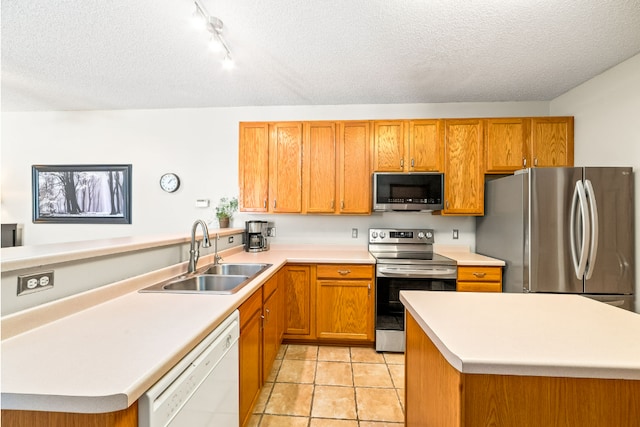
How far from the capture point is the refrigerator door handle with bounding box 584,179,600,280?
225 cm

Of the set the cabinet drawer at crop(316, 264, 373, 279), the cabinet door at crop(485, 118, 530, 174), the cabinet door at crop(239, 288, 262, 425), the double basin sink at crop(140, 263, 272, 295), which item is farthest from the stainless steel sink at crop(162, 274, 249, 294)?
the cabinet door at crop(485, 118, 530, 174)

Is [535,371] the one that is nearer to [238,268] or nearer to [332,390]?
[332,390]

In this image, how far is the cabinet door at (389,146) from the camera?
306cm

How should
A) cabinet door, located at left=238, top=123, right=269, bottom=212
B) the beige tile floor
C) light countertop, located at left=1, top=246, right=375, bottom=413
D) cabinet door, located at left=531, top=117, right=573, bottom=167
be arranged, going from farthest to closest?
cabinet door, located at left=238, top=123, right=269, bottom=212 → cabinet door, located at left=531, top=117, right=573, bottom=167 → the beige tile floor → light countertop, located at left=1, top=246, right=375, bottom=413

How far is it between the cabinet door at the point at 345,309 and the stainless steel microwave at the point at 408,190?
33.4 inches

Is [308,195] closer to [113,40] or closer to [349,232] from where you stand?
[349,232]

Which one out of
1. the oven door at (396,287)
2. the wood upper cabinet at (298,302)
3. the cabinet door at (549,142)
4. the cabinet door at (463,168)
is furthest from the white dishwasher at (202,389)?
the cabinet door at (549,142)

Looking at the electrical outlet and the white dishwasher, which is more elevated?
the electrical outlet

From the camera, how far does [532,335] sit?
94 cm

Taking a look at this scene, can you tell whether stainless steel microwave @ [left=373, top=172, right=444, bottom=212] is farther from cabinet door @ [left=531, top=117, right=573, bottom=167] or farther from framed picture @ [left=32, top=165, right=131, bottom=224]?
framed picture @ [left=32, top=165, right=131, bottom=224]

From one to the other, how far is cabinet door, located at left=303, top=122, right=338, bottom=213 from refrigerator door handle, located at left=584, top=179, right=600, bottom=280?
2.12 m

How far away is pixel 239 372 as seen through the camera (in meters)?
1.50

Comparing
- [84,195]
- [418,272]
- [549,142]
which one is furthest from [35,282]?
[549,142]

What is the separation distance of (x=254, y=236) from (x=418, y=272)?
69.2 inches
